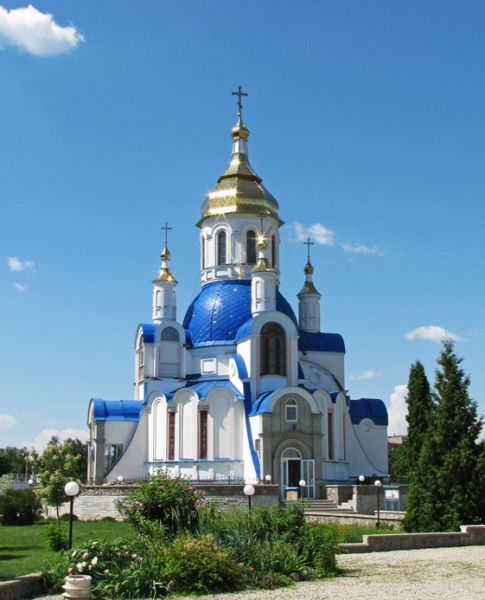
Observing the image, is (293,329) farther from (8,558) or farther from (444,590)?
(444,590)

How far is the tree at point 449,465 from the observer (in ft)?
65.5

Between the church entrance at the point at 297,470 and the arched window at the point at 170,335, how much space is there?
24.2ft

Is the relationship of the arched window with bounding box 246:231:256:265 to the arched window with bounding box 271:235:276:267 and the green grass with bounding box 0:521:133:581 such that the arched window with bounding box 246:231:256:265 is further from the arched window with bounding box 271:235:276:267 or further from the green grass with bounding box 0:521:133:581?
the green grass with bounding box 0:521:133:581

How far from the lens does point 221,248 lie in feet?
127

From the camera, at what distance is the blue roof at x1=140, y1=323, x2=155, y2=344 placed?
3644cm

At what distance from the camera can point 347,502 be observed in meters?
30.8

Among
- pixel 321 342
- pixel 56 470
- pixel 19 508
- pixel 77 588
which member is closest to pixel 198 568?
pixel 77 588

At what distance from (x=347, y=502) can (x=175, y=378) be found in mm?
9455

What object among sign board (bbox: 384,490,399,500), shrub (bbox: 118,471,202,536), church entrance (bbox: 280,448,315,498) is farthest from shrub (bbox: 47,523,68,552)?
church entrance (bbox: 280,448,315,498)

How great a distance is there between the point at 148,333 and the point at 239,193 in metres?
7.75

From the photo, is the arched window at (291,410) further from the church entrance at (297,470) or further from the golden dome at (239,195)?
the golden dome at (239,195)

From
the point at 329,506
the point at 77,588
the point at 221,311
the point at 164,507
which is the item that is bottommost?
the point at 77,588

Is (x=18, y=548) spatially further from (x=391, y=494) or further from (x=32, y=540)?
(x=391, y=494)

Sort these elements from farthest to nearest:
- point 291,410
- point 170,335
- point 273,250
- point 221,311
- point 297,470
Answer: point 273,250 < point 170,335 < point 221,311 < point 291,410 < point 297,470
